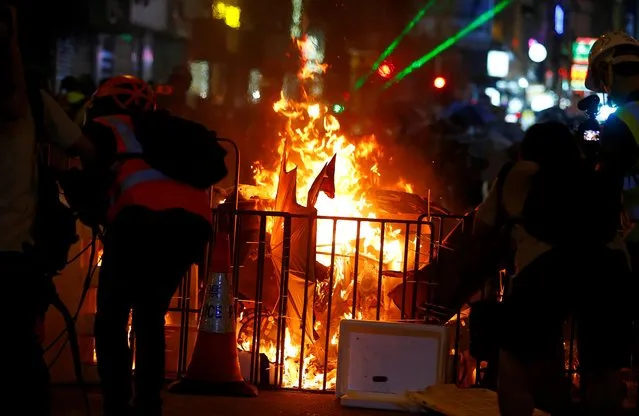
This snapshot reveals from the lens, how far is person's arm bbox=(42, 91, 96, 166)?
14.5 feet

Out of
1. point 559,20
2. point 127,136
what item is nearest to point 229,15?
point 127,136

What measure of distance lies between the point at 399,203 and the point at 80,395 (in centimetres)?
321

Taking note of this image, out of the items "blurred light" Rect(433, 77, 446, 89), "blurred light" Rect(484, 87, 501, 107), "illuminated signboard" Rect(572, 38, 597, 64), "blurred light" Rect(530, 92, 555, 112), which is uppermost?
"illuminated signboard" Rect(572, 38, 597, 64)

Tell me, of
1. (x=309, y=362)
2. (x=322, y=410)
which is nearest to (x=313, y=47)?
(x=309, y=362)

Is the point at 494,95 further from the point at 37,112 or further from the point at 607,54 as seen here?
the point at 37,112

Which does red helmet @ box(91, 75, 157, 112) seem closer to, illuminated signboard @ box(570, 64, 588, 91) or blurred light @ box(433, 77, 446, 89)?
blurred light @ box(433, 77, 446, 89)

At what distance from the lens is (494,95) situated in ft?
97.6

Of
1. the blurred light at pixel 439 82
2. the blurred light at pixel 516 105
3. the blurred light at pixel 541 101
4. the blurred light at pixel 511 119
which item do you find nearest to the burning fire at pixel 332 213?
the blurred light at pixel 439 82

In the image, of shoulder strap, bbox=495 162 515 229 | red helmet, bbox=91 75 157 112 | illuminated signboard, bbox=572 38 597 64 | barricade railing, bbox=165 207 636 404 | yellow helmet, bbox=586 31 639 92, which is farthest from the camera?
illuminated signboard, bbox=572 38 597 64

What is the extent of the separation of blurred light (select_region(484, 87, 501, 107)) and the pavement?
20.5 meters

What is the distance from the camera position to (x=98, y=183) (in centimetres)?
458

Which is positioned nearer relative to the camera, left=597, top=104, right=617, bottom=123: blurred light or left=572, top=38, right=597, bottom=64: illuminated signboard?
left=597, top=104, right=617, bottom=123: blurred light

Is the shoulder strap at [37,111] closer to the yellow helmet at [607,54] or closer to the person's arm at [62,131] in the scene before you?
the person's arm at [62,131]

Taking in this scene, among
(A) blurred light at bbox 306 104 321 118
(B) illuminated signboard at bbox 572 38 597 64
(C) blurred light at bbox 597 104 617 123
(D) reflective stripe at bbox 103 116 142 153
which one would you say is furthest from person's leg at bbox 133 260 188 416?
(B) illuminated signboard at bbox 572 38 597 64
